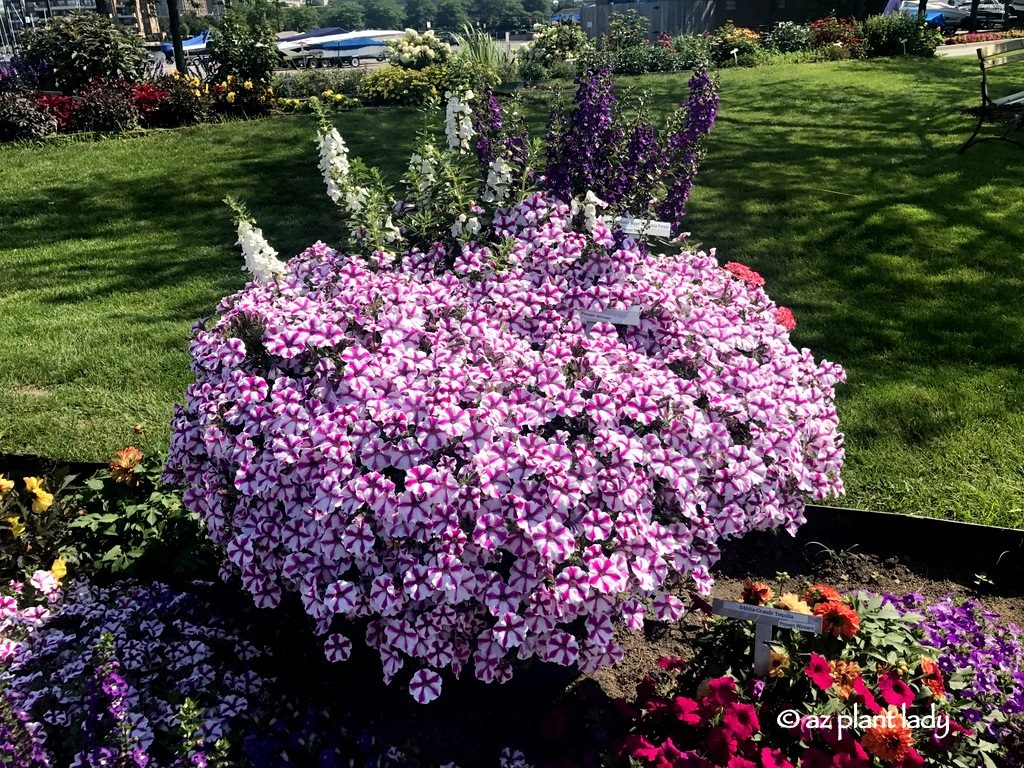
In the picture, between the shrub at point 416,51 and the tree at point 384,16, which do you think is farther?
the tree at point 384,16

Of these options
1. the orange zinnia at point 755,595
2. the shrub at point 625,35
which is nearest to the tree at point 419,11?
the shrub at point 625,35

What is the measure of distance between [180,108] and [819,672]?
11.1 m

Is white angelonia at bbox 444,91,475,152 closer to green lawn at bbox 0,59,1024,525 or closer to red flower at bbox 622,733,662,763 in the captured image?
green lawn at bbox 0,59,1024,525

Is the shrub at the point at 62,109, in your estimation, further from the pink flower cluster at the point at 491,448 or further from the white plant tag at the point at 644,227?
the white plant tag at the point at 644,227

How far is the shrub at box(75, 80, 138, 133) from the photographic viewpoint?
34.2ft

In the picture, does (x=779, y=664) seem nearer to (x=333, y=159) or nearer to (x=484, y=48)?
(x=333, y=159)

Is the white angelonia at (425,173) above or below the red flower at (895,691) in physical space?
above

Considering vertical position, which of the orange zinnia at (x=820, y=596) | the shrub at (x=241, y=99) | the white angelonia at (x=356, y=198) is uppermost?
the white angelonia at (x=356, y=198)

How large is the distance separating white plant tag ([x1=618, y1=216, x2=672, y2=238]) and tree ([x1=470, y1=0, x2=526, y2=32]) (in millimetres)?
91891

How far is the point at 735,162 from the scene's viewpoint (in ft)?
28.4

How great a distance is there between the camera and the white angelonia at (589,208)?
3.18 metres

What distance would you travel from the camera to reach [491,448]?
225cm

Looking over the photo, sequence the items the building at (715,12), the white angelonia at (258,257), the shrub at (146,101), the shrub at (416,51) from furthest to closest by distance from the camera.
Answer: the building at (715,12) → the shrub at (416,51) → the shrub at (146,101) → the white angelonia at (258,257)

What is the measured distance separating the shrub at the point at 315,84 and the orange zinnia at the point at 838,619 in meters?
11.8
